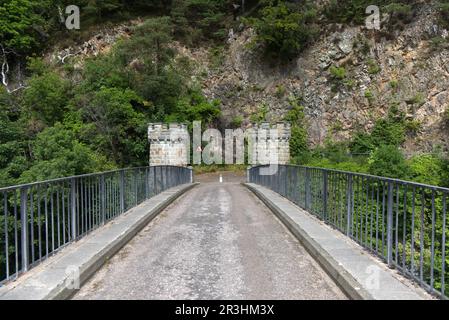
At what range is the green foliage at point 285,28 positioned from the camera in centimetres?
3747

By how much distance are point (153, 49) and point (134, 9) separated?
14.9 m

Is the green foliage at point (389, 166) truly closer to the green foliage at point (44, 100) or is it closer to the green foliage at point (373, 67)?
the green foliage at point (373, 67)

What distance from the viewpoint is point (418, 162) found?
23.9 m

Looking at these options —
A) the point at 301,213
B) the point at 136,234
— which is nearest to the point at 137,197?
the point at 136,234

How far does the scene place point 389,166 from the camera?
67.4 feet

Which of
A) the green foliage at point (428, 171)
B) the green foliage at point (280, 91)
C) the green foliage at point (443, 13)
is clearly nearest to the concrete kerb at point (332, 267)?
the green foliage at point (428, 171)

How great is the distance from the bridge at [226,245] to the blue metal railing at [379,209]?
3 cm

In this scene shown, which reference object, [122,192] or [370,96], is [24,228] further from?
[370,96]

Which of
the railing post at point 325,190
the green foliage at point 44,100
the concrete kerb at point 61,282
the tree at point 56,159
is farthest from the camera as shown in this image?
the green foliage at point 44,100

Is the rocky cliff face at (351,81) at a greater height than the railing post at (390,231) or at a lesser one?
greater

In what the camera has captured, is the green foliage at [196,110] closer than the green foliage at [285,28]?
Yes

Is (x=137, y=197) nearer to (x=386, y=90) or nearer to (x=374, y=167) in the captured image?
(x=374, y=167)

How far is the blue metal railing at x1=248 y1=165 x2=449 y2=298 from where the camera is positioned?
4.49 metres

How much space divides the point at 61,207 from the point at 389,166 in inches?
670
